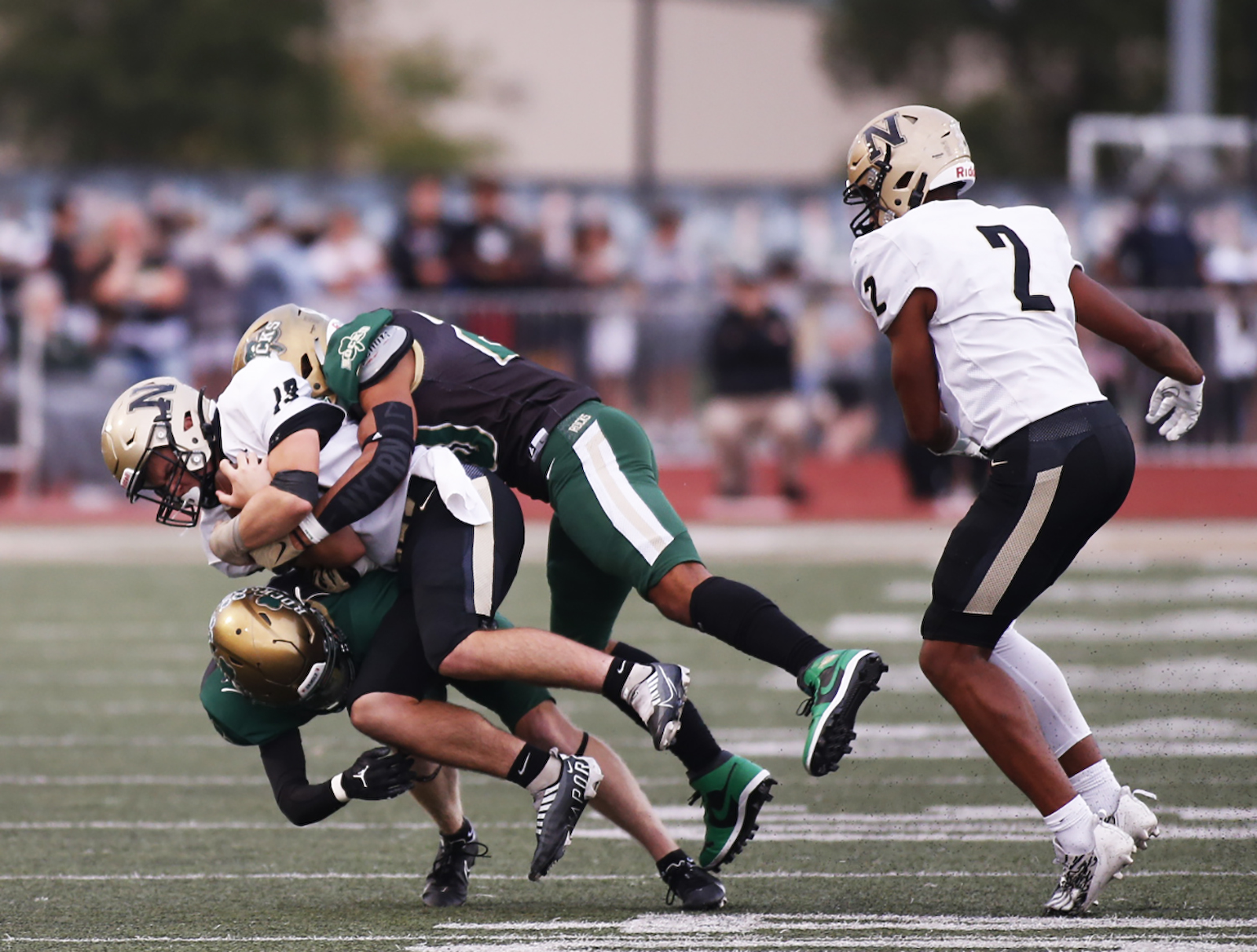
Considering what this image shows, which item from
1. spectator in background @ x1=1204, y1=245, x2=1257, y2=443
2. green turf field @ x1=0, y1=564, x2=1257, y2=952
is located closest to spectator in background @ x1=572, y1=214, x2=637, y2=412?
spectator in background @ x1=1204, y1=245, x2=1257, y2=443

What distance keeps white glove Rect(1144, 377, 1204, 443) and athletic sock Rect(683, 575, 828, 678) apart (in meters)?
1.05

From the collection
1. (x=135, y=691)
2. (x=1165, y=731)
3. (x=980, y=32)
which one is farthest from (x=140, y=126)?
(x=1165, y=731)

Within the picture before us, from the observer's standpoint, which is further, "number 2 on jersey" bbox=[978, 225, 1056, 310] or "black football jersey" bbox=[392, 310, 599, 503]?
"black football jersey" bbox=[392, 310, 599, 503]

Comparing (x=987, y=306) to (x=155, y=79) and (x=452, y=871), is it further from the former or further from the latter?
(x=155, y=79)

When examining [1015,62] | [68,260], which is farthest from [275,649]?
[1015,62]

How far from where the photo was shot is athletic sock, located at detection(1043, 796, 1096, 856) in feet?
Answer: 14.8

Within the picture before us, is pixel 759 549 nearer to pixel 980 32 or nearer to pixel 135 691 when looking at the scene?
pixel 135 691

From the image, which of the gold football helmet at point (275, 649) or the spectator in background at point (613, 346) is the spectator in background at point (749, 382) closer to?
the spectator in background at point (613, 346)

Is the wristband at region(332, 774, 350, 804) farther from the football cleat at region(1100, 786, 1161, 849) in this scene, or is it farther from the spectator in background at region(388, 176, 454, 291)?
the spectator in background at region(388, 176, 454, 291)

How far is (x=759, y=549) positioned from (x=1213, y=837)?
6.89 meters

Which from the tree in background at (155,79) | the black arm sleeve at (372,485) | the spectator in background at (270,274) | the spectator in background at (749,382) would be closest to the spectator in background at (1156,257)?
the spectator in background at (749,382)

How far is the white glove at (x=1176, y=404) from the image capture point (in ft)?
16.3

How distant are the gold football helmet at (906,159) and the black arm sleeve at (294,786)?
187 centimetres

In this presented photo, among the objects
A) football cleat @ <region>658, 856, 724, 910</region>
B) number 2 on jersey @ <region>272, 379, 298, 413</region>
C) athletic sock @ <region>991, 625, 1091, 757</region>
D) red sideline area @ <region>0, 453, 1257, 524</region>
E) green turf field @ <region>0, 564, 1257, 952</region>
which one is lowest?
red sideline area @ <region>0, 453, 1257, 524</region>
